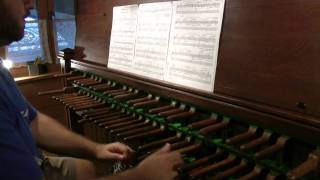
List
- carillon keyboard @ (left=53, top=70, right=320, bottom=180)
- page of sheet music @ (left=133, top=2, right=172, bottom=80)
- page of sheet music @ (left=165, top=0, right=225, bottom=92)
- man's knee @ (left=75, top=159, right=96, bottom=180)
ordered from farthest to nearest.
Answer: man's knee @ (left=75, top=159, right=96, bottom=180)
page of sheet music @ (left=133, top=2, right=172, bottom=80)
page of sheet music @ (left=165, top=0, right=225, bottom=92)
carillon keyboard @ (left=53, top=70, right=320, bottom=180)

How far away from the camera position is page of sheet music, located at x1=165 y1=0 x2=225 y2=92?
145 centimetres

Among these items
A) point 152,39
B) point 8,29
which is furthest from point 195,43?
point 8,29

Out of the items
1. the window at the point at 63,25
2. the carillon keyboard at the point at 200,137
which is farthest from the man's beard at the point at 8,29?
Result: the window at the point at 63,25

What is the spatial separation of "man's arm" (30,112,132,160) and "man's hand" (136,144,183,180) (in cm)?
39

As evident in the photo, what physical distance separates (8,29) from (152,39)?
79 centimetres

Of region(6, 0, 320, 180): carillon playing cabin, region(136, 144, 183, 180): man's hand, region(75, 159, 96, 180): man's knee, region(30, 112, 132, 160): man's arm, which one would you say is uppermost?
region(6, 0, 320, 180): carillon playing cabin

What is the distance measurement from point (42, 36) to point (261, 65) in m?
3.13

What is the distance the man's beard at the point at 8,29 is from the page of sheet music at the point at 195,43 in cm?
69

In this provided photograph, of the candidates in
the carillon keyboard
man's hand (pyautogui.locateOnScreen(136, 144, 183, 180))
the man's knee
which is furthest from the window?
man's hand (pyautogui.locateOnScreen(136, 144, 183, 180))

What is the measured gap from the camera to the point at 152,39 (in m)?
1.82

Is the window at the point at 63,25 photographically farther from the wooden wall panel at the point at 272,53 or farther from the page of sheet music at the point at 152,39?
the wooden wall panel at the point at 272,53

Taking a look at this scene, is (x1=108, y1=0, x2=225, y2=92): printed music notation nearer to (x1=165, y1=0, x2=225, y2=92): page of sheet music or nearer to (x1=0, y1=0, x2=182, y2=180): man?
(x1=165, y1=0, x2=225, y2=92): page of sheet music

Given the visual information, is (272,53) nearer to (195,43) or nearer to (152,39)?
(195,43)

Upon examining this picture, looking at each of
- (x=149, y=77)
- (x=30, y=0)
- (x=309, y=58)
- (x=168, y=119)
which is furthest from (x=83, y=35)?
(x=309, y=58)
